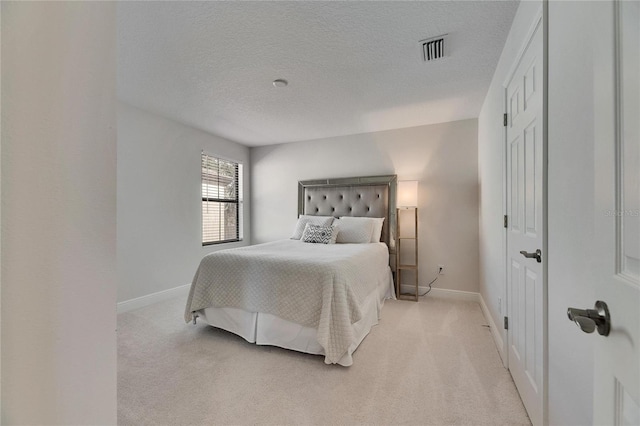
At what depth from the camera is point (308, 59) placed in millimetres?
2229

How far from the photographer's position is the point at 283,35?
1.93 metres

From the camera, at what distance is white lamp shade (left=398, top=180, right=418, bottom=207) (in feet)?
11.8

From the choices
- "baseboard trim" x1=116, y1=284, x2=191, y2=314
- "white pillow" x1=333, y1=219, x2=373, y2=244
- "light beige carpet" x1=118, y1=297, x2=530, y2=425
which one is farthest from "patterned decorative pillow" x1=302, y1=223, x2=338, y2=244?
"baseboard trim" x1=116, y1=284, x2=191, y2=314

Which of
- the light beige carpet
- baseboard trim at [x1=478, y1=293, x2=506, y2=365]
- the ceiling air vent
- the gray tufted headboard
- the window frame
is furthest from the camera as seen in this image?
the window frame

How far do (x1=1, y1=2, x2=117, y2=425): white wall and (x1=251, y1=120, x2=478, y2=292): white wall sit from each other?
3735 mm

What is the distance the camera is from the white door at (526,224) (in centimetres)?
134

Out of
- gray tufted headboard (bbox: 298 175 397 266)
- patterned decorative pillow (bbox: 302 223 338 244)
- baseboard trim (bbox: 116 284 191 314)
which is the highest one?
gray tufted headboard (bbox: 298 175 397 266)

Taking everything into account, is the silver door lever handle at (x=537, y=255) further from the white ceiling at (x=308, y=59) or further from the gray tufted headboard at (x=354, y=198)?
the gray tufted headboard at (x=354, y=198)

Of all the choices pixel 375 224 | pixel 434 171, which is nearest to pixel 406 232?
pixel 375 224

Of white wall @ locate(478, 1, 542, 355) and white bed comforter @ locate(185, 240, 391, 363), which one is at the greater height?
white wall @ locate(478, 1, 542, 355)
